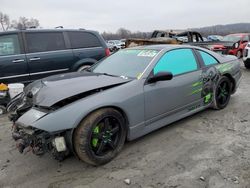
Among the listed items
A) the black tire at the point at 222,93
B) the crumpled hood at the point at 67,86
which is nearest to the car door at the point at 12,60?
the crumpled hood at the point at 67,86

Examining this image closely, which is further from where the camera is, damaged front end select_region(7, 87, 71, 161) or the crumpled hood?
the crumpled hood

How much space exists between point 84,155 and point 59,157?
294 millimetres

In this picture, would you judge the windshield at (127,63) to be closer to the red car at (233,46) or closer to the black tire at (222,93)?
the black tire at (222,93)

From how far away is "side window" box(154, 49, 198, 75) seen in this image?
4.00 meters

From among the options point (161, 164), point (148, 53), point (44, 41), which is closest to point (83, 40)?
point (44, 41)

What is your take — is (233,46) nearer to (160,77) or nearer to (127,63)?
(127,63)

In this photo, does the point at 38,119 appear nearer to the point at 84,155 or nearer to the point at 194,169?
the point at 84,155

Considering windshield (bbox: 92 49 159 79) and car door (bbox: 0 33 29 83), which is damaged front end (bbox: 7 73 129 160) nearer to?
windshield (bbox: 92 49 159 79)

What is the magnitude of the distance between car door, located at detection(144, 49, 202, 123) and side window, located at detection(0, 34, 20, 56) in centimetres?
402

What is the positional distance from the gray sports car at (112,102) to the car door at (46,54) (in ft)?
7.82

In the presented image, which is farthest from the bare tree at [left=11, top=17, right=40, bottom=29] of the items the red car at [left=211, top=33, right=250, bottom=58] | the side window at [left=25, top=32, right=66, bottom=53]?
the red car at [left=211, top=33, right=250, bottom=58]

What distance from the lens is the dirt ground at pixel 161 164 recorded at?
2938 mm

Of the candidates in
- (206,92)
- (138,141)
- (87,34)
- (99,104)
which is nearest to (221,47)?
(87,34)

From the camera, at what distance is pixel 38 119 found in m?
2.96
